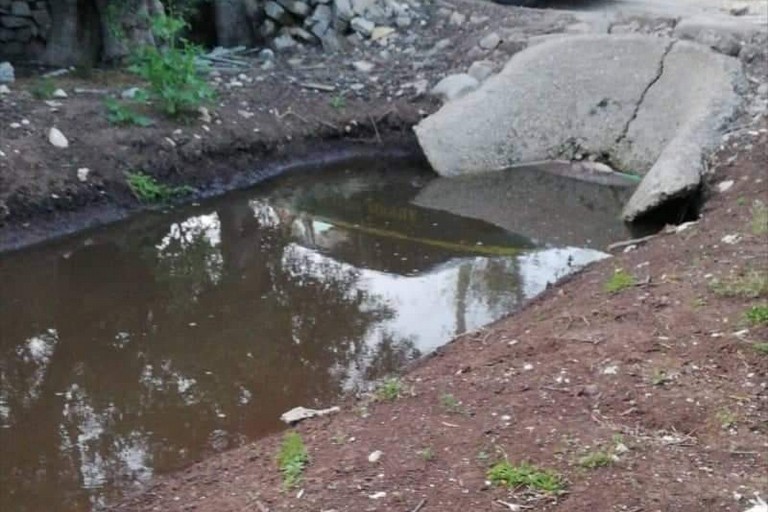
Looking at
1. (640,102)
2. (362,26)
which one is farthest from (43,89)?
(640,102)

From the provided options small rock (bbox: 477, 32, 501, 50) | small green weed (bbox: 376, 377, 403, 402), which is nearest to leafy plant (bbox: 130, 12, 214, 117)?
small rock (bbox: 477, 32, 501, 50)

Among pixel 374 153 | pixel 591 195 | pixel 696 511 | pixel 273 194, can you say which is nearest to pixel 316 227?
pixel 273 194

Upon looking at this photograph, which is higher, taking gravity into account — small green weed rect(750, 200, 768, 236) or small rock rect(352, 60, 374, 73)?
small rock rect(352, 60, 374, 73)

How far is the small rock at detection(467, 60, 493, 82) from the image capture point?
947 cm

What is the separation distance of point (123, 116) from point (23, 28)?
2.36 m

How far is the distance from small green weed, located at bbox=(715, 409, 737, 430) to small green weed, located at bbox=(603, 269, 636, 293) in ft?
5.08

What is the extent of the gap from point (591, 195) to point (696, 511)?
5654 mm

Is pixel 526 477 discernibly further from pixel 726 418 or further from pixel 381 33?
pixel 381 33

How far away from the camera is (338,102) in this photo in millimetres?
9156

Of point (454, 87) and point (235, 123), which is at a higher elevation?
point (454, 87)

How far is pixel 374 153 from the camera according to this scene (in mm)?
9156

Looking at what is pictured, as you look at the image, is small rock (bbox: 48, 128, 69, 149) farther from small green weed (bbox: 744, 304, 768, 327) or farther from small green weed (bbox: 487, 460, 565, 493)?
small green weed (bbox: 487, 460, 565, 493)

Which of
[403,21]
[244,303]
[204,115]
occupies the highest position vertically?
[403,21]

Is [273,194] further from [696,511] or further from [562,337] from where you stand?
[696,511]
